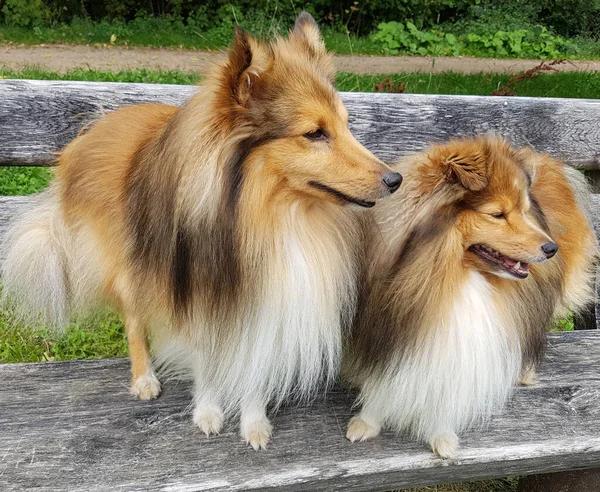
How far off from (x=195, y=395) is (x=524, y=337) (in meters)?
1.10

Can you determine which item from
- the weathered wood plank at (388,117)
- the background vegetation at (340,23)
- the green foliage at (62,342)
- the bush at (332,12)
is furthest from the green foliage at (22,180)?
the bush at (332,12)

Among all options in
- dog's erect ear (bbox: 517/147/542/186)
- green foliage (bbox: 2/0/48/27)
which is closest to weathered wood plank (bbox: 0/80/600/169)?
dog's erect ear (bbox: 517/147/542/186)

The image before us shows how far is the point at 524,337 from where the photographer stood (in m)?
2.07

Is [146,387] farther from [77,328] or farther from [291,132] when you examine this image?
[77,328]

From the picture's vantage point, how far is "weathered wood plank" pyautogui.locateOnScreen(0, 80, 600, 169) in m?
2.48

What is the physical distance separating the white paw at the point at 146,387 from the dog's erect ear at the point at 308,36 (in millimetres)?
1203

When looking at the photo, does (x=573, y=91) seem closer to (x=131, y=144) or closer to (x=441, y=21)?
(x=131, y=144)

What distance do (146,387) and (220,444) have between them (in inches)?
13.7

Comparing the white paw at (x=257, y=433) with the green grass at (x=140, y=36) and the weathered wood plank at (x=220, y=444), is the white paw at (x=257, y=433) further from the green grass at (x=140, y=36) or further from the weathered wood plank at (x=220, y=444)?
the green grass at (x=140, y=36)

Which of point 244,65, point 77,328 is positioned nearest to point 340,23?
point 77,328

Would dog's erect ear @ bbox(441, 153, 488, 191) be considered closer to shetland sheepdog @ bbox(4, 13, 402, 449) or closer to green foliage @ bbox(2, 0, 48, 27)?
shetland sheepdog @ bbox(4, 13, 402, 449)

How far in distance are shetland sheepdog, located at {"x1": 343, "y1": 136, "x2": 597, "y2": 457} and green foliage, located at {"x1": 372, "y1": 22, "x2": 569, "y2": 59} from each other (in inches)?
347

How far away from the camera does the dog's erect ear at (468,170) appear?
1836mm

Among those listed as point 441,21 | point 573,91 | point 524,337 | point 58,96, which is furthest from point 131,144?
point 441,21
